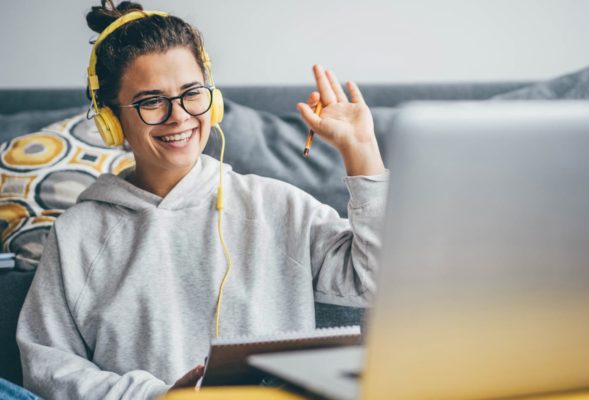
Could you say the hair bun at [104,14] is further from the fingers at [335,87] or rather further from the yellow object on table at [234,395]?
the yellow object on table at [234,395]

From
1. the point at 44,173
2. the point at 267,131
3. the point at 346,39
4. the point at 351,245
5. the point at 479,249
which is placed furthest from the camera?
the point at 346,39

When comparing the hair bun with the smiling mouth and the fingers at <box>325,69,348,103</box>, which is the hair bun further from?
the fingers at <box>325,69,348,103</box>

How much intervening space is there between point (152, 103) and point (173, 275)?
13.5 inches

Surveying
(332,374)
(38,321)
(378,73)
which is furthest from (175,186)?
(378,73)

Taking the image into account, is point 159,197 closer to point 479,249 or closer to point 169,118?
→ point 169,118

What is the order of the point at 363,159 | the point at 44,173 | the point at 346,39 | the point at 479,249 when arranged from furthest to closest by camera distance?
1. the point at 346,39
2. the point at 44,173
3. the point at 363,159
4. the point at 479,249

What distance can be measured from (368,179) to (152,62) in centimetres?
50

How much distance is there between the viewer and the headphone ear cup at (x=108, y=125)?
1.36m

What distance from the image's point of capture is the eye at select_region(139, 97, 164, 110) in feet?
4.34

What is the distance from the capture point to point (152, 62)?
1.34m

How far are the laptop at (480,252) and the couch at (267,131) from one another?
863mm

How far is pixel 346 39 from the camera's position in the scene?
228cm

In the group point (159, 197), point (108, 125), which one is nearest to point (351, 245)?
point (159, 197)

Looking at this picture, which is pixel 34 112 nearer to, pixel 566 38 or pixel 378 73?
pixel 378 73
